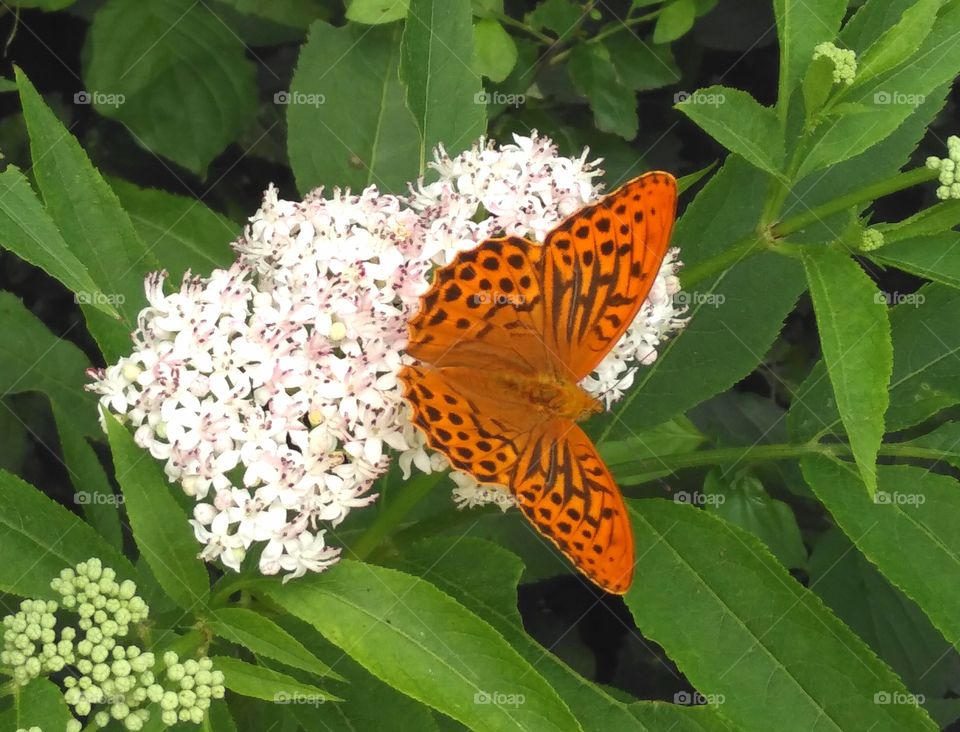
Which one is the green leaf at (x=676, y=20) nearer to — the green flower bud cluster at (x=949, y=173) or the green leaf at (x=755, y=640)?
the green flower bud cluster at (x=949, y=173)

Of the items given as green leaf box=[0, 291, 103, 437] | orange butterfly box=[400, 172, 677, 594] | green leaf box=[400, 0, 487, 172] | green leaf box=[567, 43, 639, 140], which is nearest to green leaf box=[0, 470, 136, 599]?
green leaf box=[0, 291, 103, 437]

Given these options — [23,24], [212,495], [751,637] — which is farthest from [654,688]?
[23,24]

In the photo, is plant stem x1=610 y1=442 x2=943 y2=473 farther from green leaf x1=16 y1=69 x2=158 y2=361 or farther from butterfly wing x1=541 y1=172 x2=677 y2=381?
green leaf x1=16 y1=69 x2=158 y2=361

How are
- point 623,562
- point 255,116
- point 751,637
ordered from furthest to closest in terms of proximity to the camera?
point 255,116
point 751,637
point 623,562

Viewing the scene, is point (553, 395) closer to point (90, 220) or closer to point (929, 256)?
point (929, 256)

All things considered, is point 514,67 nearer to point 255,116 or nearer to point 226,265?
point 255,116

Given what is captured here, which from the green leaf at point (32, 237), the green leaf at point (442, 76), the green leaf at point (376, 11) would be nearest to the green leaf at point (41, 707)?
the green leaf at point (32, 237)
